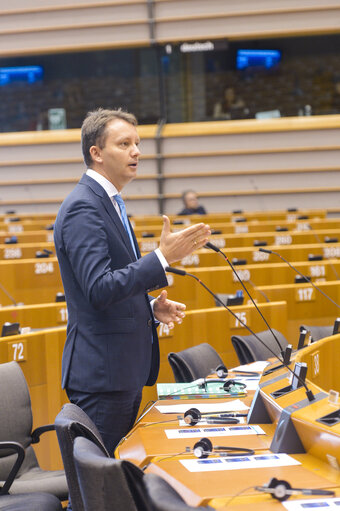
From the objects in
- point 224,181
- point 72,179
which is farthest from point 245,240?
point 72,179

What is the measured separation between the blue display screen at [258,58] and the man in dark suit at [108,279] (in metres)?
10.4

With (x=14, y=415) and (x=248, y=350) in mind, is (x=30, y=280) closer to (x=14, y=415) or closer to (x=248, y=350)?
(x=248, y=350)

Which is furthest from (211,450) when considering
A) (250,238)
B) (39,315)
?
→ (250,238)

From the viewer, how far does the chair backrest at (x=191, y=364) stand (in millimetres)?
3553

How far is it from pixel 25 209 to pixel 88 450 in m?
10.7

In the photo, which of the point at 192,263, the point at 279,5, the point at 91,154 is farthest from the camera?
the point at 279,5

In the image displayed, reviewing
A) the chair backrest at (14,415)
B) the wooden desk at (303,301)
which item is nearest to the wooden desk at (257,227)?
the wooden desk at (303,301)

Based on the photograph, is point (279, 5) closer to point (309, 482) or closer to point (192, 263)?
point (192, 263)

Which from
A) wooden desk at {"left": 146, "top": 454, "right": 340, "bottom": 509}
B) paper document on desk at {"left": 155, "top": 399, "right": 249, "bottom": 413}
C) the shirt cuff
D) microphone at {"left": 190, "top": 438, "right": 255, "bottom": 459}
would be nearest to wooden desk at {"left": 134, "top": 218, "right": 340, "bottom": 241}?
paper document on desk at {"left": 155, "top": 399, "right": 249, "bottom": 413}

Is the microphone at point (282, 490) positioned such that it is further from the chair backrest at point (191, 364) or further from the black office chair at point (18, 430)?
the chair backrest at point (191, 364)

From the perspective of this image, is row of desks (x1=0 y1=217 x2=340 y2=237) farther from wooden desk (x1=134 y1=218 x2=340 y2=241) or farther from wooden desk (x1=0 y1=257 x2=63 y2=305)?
wooden desk (x1=0 y1=257 x2=63 y2=305)

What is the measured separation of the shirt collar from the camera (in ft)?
8.21

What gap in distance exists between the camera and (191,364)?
3.60 m

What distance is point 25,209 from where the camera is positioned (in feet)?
40.0
